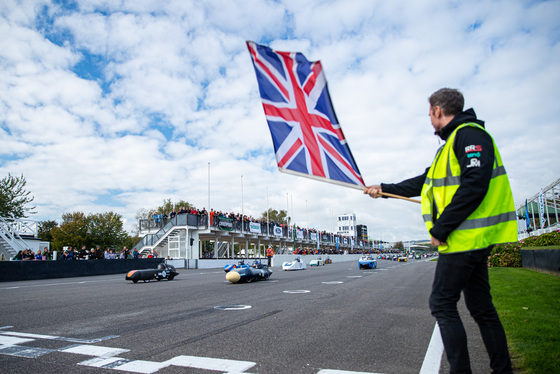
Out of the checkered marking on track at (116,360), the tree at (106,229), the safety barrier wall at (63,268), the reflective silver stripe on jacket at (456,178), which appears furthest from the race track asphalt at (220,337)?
the tree at (106,229)

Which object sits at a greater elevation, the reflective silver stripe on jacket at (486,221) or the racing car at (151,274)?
the reflective silver stripe on jacket at (486,221)

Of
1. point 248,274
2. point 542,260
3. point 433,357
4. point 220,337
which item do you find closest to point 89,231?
point 248,274

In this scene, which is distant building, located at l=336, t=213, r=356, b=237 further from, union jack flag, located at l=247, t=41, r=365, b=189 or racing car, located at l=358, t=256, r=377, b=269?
union jack flag, located at l=247, t=41, r=365, b=189

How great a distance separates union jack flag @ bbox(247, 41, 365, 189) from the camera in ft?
15.2

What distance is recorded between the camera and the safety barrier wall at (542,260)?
12.7 meters

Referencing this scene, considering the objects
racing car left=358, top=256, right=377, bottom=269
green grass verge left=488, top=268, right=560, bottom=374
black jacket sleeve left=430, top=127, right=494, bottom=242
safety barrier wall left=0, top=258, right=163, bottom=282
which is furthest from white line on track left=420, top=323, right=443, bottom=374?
racing car left=358, top=256, right=377, bottom=269

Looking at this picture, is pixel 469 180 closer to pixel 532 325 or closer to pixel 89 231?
pixel 532 325

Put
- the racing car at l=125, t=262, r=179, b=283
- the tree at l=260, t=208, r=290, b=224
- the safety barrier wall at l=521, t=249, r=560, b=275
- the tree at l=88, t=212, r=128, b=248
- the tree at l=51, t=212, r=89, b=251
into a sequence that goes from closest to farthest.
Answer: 1. the safety barrier wall at l=521, t=249, r=560, b=275
2. the racing car at l=125, t=262, r=179, b=283
3. the tree at l=51, t=212, r=89, b=251
4. the tree at l=88, t=212, r=128, b=248
5. the tree at l=260, t=208, r=290, b=224

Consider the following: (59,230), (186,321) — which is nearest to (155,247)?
(59,230)

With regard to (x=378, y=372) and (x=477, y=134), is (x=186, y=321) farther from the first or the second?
(x=477, y=134)

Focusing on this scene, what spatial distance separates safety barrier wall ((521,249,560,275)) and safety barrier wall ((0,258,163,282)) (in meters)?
23.8

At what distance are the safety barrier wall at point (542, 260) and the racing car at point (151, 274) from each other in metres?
15.3

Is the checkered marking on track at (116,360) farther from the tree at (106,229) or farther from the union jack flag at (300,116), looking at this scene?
the tree at (106,229)

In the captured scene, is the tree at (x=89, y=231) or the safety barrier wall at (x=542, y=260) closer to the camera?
the safety barrier wall at (x=542, y=260)
